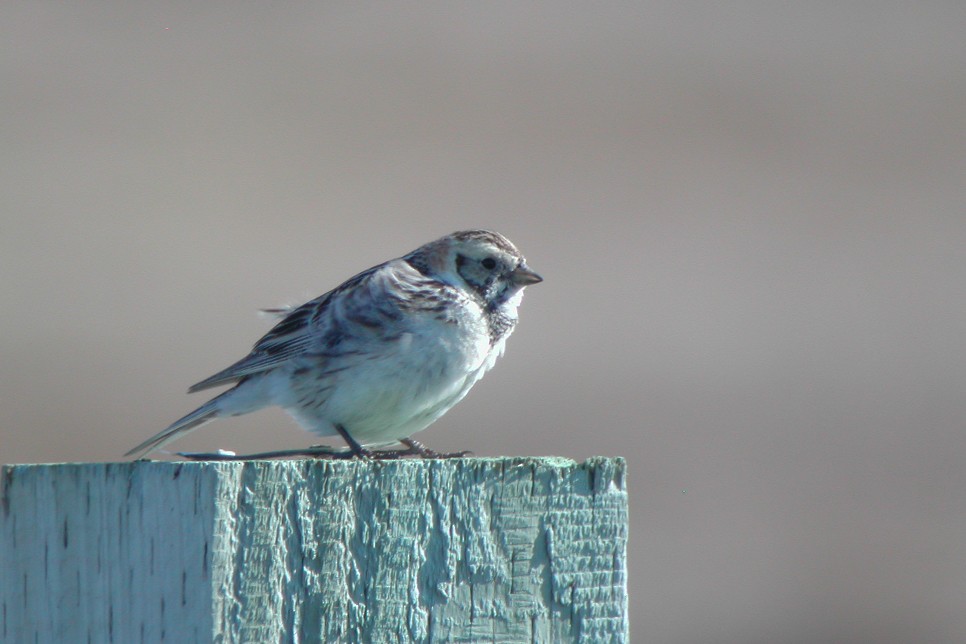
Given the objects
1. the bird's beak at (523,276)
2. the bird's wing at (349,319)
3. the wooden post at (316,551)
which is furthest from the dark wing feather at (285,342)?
the wooden post at (316,551)

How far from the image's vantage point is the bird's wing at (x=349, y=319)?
15.2 ft

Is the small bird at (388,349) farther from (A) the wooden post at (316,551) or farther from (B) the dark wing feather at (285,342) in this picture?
(A) the wooden post at (316,551)

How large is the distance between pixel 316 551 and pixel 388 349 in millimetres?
2150

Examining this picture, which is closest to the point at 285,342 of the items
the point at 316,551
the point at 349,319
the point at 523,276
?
the point at 349,319

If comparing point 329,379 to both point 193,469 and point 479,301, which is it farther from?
point 193,469

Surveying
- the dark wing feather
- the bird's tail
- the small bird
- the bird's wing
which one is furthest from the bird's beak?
the bird's tail

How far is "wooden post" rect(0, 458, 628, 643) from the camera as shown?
2268 millimetres

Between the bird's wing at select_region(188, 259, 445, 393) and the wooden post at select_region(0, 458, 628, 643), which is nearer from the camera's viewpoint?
the wooden post at select_region(0, 458, 628, 643)

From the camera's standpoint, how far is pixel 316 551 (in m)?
2.39

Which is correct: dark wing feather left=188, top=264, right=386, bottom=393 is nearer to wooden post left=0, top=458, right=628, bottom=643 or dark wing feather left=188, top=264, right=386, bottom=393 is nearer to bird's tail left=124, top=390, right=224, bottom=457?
bird's tail left=124, top=390, right=224, bottom=457

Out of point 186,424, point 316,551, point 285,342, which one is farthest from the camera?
point 285,342

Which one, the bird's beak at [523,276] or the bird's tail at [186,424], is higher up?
the bird's beak at [523,276]

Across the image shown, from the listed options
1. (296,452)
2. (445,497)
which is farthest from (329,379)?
(445,497)

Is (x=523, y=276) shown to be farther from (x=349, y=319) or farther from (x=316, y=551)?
(x=316, y=551)
